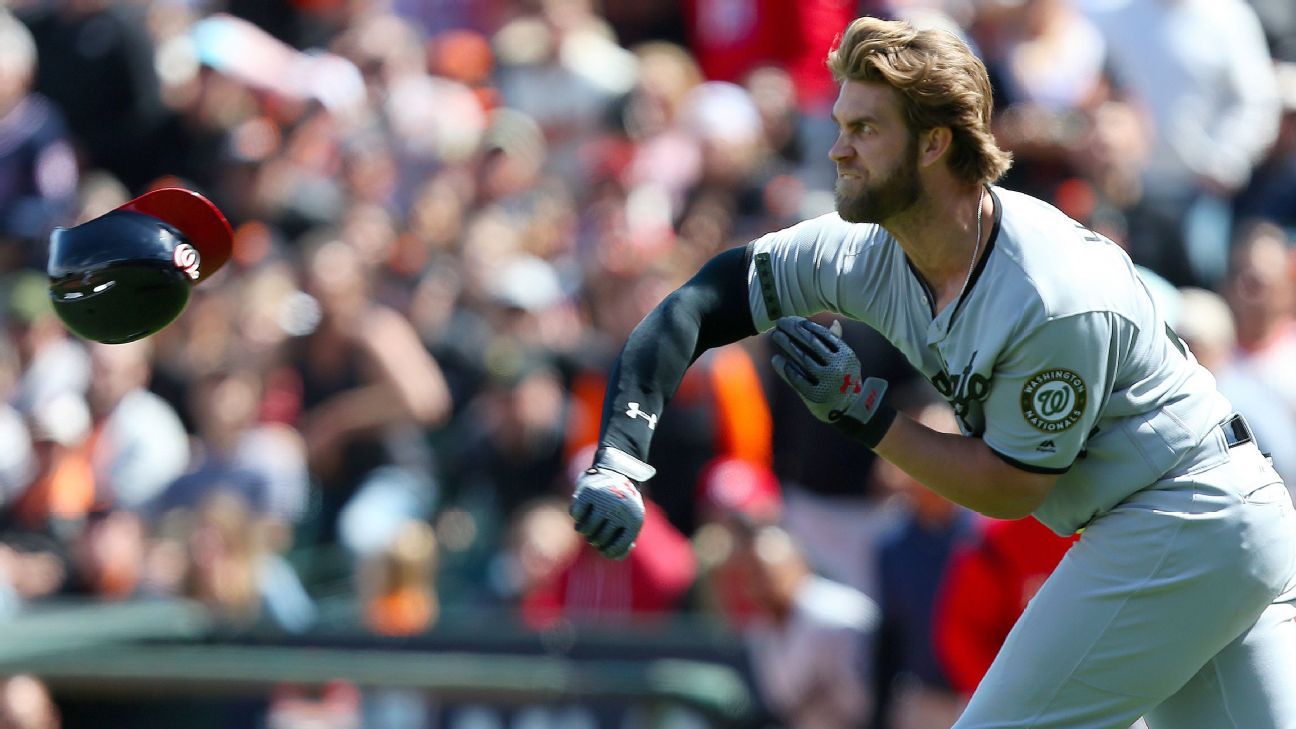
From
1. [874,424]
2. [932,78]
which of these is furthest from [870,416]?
[932,78]

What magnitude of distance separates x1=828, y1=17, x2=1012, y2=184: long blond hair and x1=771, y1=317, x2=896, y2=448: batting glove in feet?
1.64

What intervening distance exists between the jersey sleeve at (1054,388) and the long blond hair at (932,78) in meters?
0.45

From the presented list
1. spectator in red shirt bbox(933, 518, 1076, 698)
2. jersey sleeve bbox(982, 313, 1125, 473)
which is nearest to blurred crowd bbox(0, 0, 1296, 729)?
spectator in red shirt bbox(933, 518, 1076, 698)

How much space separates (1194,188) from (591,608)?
3.45m

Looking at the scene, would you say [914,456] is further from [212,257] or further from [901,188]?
[212,257]

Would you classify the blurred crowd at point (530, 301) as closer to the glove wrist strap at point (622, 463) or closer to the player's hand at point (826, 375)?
the player's hand at point (826, 375)

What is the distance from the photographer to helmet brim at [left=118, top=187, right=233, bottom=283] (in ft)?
15.5

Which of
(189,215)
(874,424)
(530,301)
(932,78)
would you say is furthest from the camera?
(530,301)

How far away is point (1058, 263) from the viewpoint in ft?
13.4

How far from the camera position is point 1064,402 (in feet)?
13.3

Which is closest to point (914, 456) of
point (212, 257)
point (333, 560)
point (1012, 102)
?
point (212, 257)

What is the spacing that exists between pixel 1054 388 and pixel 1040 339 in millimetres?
111

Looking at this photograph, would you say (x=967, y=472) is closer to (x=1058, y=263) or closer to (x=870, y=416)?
(x=870, y=416)

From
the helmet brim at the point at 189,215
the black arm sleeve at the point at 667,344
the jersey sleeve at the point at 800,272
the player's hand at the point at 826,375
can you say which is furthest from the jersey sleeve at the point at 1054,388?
the helmet brim at the point at 189,215
